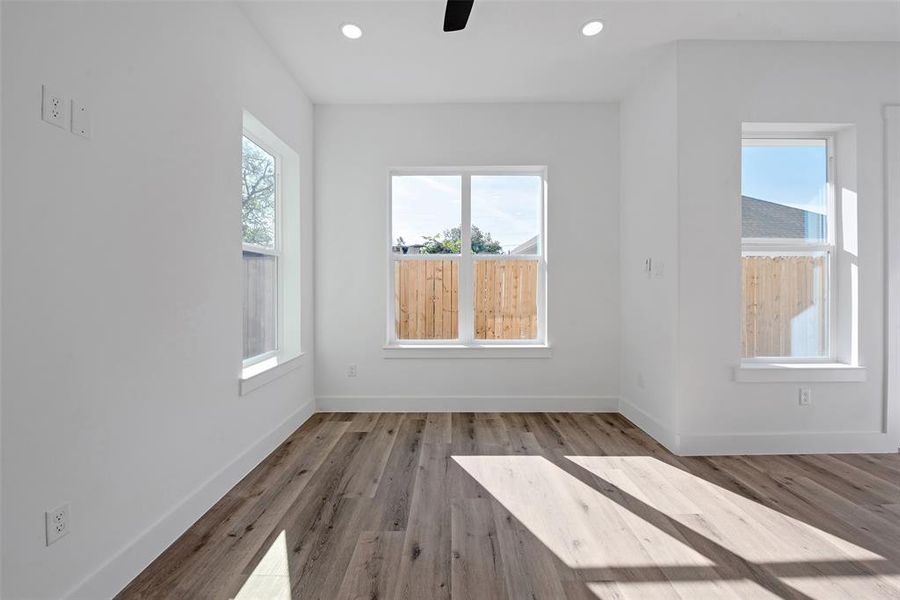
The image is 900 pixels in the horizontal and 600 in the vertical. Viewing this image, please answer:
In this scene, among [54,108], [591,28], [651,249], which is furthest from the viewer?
[651,249]

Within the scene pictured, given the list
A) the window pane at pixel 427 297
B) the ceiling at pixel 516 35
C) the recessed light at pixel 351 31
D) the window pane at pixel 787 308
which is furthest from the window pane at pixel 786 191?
the recessed light at pixel 351 31

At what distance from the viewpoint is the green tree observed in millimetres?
4066

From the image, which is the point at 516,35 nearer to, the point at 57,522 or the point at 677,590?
the point at 677,590

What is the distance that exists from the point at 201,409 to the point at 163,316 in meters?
0.56

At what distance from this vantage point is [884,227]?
298 centimetres

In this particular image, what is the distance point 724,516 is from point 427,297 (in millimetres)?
2721

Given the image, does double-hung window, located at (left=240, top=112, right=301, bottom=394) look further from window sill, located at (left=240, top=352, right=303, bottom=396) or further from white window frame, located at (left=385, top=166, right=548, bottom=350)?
white window frame, located at (left=385, top=166, right=548, bottom=350)

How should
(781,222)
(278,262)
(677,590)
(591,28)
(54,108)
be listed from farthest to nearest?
(278,262) < (781,222) < (591,28) < (677,590) < (54,108)

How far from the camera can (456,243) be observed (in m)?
4.08

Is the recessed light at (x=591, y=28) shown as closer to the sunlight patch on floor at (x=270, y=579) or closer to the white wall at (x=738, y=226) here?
the white wall at (x=738, y=226)

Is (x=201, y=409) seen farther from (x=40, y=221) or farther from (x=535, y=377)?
(x=535, y=377)

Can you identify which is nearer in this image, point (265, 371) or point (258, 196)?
point (265, 371)

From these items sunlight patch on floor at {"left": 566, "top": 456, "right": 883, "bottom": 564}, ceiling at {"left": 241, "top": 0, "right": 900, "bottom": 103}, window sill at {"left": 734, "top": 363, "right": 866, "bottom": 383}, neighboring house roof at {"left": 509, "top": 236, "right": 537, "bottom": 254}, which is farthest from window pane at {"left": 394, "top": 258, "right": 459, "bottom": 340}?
window sill at {"left": 734, "top": 363, "right": 866, "bottom": 383}

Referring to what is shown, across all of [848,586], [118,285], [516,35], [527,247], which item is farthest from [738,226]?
[118,285]
